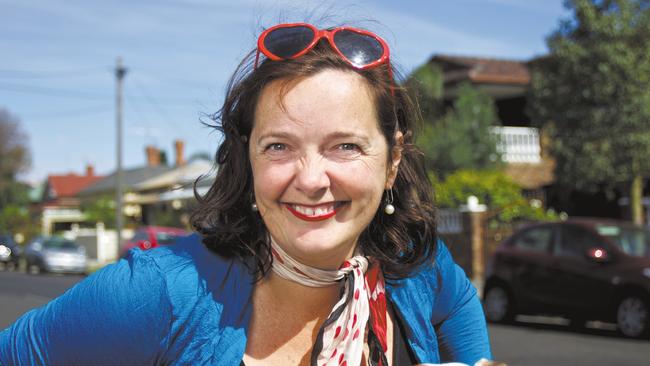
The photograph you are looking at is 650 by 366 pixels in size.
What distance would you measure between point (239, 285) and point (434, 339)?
0.52 meters

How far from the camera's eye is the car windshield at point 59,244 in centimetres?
2872

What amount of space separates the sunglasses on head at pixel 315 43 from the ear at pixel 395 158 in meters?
0.22

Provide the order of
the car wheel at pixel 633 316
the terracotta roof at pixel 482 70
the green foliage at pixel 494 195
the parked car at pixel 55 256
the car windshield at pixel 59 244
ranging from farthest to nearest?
the car windshield at pixel 59 244, the parked car at pixel 55 256, the terracotta roof at pixel 482 70, the green foliage at pixel 494 195, the car wheel at pixel 633 316

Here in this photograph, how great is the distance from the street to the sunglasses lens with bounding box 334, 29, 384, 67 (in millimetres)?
6763

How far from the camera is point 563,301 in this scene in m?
11.1

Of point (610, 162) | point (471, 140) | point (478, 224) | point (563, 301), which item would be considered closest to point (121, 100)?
point (471, 140)

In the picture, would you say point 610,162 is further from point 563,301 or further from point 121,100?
point 121,100

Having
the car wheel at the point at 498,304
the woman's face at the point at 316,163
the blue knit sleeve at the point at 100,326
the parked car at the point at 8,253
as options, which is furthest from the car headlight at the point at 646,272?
the parked car at the point at 8,253

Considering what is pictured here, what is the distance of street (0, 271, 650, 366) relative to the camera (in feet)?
28.2

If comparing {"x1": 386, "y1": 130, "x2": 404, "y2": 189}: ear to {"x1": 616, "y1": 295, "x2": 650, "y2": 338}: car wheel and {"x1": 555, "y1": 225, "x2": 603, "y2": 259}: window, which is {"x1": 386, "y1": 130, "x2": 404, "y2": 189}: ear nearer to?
{"x1": 616, "y1": 295, "x2": 650, "y2": 338}: car wheel

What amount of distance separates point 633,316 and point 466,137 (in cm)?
1215

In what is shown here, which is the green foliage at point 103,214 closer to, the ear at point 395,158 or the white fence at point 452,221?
the white fence at point 452,221

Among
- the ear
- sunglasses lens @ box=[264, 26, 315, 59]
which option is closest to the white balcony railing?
the ear

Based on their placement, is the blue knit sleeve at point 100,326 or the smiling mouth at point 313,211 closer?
the blue knit sleeve at point 100,326
